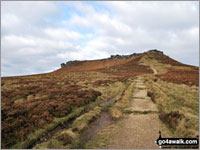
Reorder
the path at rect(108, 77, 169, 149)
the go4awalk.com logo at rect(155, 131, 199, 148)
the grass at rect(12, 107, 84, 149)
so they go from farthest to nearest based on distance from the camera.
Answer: the grass at rect(12, 107, 84, 149) → the path at rect(108, 77, 169, 149) → the go4awalk.com logo at rect(155, 131, 199, 148)

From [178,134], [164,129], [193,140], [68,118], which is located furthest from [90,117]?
[193,140]

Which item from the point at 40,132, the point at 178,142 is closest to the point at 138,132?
the point at 178,142

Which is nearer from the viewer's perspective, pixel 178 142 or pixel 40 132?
pixel 178 142

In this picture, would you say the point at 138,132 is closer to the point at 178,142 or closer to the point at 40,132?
the point at 178,142

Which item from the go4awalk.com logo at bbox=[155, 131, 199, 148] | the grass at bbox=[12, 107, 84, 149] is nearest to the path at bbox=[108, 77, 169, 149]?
the go4awalk.com logo at bbox=[155, 131, 199, 148]

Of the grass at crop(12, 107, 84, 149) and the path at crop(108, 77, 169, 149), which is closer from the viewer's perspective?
the path at crop(108, 77, 169, 149)

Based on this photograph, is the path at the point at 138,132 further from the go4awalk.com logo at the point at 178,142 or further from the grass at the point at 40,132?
the grass at the point at 40,132

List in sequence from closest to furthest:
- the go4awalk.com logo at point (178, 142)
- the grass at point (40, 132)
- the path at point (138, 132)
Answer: the go4awalk.com logo at point (178, 142), the path at point (138, 132), the grass at point (40, 132)

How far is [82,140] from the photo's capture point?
7938 millimetres

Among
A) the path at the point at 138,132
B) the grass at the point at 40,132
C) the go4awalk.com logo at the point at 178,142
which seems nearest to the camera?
the go4awalk.com logo at the point at 178,142

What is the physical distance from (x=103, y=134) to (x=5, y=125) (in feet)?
22.6

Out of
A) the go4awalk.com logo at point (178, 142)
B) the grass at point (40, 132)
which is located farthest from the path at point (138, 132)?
the grass at point (40, 132)

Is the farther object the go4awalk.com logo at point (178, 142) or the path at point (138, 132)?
the path at point (138, 132)

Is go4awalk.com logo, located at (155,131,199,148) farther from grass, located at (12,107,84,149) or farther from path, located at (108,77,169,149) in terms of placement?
grass, located at (12,107,84,149)
